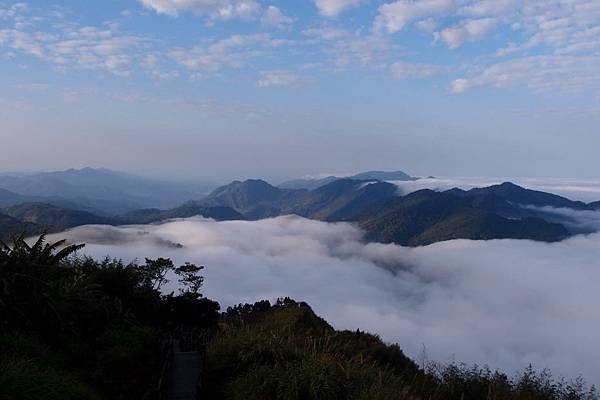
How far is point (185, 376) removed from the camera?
1067cm

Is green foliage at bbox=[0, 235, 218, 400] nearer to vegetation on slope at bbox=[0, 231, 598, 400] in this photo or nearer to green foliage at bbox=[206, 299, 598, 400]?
vegetation on slope at bbox=[0, 231, 598, 400]

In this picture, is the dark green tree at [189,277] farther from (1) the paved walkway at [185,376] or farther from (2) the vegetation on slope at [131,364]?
(1) the paved walkway at [185,376]

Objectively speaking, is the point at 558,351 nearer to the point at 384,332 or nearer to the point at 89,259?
the point at 384,332

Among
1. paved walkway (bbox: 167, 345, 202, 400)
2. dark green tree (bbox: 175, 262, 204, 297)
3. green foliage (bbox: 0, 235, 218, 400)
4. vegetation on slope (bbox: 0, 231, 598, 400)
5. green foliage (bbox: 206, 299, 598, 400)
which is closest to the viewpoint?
green foliage (bbox: 0, 235, 218, 400)

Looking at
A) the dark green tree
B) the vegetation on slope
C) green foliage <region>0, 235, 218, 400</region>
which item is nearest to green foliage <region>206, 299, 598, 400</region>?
the vegetation on slope

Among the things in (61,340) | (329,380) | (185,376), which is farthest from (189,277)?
(329,380)

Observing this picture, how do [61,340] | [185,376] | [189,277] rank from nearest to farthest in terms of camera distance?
[61,340]
[185,376]
[189,277]

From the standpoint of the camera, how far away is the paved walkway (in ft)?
31.8

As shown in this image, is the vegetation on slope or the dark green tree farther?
the dark green tree

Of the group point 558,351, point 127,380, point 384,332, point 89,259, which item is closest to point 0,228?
point 384,332

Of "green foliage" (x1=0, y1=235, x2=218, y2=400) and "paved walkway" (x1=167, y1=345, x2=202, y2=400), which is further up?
"green foliage" (x1=0, y1=235, x2=218, y2=400)

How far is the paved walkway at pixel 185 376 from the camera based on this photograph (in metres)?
9.70

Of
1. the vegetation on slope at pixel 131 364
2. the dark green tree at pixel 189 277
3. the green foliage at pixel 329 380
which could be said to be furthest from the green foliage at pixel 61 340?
the dark green tree at pixel 189 277

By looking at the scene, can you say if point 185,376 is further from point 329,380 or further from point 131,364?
point 329,380
